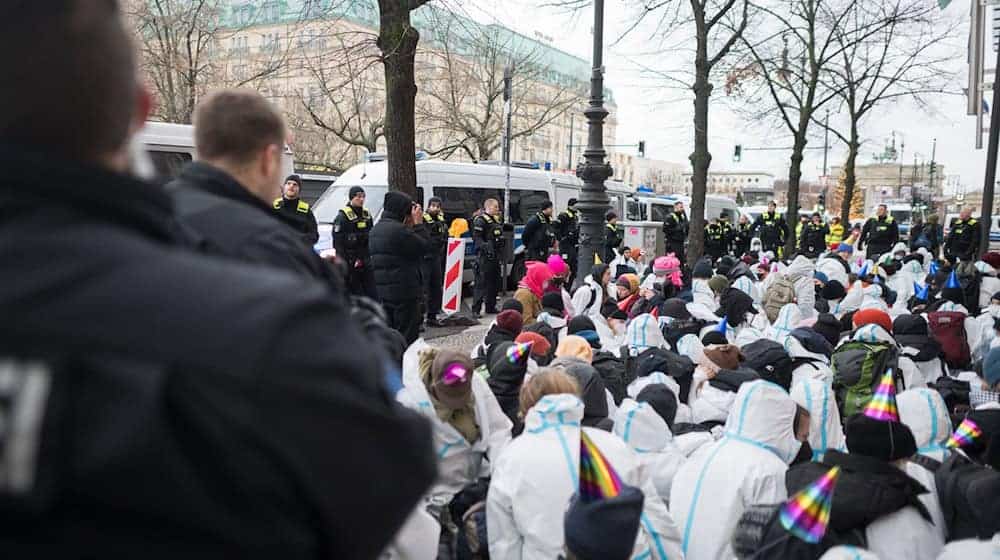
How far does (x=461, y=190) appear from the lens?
49.0 ft

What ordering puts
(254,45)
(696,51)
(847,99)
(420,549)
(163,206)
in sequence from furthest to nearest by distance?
(254,45), (847,99), (696,51), (420,549), (163,206)

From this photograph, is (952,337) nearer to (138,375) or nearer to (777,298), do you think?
(777,298)

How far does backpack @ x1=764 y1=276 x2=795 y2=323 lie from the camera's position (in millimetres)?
8922

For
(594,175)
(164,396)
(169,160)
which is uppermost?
(169,160)

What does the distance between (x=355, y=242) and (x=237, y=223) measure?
9029 millimetres

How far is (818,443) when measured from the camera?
184 inches

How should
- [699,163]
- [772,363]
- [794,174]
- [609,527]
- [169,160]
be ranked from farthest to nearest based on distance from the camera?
[794,174], [699,163], [169,160], [772,363], [609,527]

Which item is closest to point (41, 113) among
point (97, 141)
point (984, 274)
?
point (97, 141)

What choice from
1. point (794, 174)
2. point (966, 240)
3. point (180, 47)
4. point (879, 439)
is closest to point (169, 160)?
point (879, 439)

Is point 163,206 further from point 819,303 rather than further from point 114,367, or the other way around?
point 819,303

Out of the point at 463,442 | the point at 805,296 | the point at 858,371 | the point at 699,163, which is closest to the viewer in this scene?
the point at 463,442

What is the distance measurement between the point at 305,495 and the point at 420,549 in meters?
2.40

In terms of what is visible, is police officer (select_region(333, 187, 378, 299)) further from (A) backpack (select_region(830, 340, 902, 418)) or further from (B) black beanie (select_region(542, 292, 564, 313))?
(A) backpack (select_region(830, 340, 902, 418))

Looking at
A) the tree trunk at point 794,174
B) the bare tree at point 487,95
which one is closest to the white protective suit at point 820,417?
the tree trunk at point 794,174
